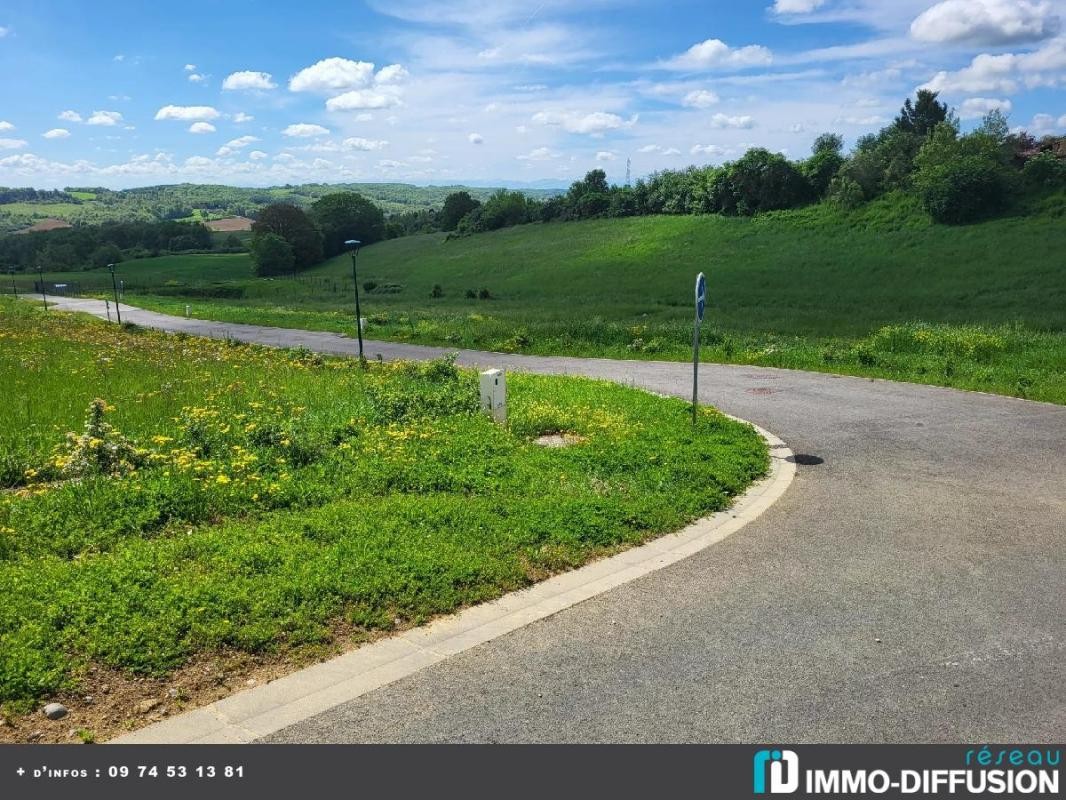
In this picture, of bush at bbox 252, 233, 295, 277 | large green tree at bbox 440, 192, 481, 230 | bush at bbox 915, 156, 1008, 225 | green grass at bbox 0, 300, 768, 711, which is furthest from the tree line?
green grass at bbox 0, 300, 768, 711

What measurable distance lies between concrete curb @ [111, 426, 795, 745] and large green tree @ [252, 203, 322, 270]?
4028 inches

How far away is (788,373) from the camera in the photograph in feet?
61.5

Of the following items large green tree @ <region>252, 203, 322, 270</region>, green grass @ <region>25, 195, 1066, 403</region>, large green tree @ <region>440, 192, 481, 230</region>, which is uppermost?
large green tree @ <region>440, 192, 481, 230</region>

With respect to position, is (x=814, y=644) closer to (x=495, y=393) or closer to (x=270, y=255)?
(x=495, y=393)

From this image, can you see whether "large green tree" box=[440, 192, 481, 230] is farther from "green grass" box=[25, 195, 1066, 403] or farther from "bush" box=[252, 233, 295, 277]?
"bush" box=[252, 233, 295, 277]

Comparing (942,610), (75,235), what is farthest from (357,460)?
(75,235)

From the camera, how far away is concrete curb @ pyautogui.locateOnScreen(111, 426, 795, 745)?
423cm

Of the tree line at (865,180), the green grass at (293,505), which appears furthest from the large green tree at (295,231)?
the green grass at (293,505)

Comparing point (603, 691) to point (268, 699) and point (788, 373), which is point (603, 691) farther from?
point (788, 373)

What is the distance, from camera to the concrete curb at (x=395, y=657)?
423 centimetres

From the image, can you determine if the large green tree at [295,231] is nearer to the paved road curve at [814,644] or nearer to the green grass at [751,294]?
the green grass at [751,294]

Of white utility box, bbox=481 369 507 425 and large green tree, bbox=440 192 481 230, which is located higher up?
large green tree, bbox=440 192 481 230

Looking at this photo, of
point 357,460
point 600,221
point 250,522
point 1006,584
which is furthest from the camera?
point 600,221
